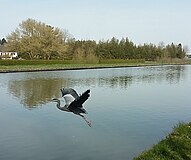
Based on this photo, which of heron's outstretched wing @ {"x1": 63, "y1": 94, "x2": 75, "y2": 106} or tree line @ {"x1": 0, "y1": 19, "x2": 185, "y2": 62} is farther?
tree line @ {"x1": 0, "y1": 19, "x2": 185, "y2": 62}

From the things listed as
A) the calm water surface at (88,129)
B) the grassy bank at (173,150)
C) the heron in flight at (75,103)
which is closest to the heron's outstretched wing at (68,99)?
the heron in flight at (75,103)

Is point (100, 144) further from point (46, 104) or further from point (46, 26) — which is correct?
point (46, 26)

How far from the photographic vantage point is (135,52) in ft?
270

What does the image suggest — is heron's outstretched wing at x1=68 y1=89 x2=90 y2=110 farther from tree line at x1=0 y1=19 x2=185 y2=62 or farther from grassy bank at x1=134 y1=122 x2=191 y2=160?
tree line at x1=0 y1=19 x2=185 y2=62

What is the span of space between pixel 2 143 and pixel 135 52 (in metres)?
74.5

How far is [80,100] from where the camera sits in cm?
331

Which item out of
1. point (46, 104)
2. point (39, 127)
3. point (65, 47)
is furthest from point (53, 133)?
point (65, 47)

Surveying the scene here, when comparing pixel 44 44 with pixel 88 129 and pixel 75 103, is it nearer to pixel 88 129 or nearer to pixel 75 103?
pixel 88 129

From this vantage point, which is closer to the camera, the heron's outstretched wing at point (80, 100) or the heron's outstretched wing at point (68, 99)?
the heron's outstretched wing at point (80, 100)

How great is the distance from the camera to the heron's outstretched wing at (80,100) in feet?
10.8

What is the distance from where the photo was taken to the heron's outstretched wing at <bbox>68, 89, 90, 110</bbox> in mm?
3297

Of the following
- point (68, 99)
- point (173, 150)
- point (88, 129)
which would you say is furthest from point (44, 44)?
point (68, 99)

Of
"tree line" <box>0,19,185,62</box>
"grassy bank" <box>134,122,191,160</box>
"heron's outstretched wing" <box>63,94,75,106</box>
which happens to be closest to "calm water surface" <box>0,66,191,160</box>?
"grassy bank" <box>134,122,191,160</box>

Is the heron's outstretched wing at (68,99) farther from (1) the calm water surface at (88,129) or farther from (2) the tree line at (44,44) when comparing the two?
(2) the tree line at (44,44)
